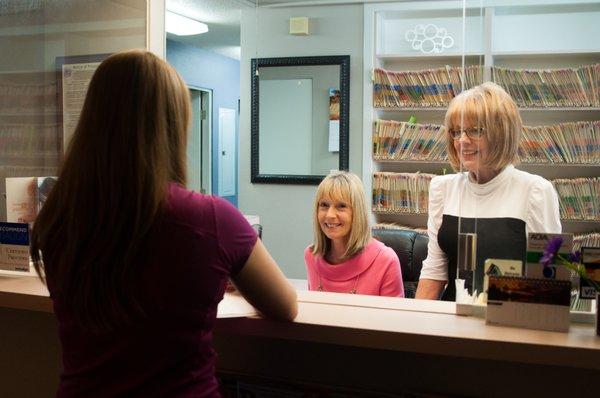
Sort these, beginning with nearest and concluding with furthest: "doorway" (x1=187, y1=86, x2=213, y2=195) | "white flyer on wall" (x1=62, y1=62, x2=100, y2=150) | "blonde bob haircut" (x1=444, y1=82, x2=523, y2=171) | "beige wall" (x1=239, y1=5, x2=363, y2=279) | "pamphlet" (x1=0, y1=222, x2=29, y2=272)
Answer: "blonde bob haircut" (x1=444, y1=82, x2=523, y2=171), "pamphlet" (x1=0, y1=222, x2=29, y2=272), "white flyer on wall" (x1=62, y1=62, x2=100, y2=150), "doorway" (x1=187, y1=86, x2=213, y2=195), "beige wall" (x1=239, y1=5, x2=363, y2=279)

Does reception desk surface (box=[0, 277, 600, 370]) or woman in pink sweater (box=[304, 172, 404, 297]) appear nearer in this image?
reception desk surface (box=[0, 277, 600, 370])

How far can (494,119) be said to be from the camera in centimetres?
149

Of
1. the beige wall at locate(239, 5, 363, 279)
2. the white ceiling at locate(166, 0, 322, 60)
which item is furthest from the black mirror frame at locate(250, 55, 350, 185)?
the white ceiling at locate(166, 0, 322, 60)

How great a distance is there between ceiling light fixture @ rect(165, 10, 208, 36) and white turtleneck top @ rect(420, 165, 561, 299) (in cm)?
240

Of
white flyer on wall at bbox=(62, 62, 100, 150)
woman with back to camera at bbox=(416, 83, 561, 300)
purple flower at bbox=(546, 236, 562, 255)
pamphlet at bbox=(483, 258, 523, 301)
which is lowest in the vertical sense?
pamphlet at bbox=(483, 258, 523, 301)

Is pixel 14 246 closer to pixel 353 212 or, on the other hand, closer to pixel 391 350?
pixel 391 350

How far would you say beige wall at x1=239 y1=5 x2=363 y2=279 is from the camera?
4051mm

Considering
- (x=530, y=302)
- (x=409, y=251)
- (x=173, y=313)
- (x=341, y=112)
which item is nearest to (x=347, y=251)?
(x=409, y=251)

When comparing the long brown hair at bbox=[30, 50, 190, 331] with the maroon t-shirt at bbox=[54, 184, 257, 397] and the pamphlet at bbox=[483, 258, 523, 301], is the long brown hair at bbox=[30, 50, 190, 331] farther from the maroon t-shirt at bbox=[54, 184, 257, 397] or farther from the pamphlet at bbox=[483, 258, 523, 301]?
the pamphlet at bbox=[483, 258, 523, 301]

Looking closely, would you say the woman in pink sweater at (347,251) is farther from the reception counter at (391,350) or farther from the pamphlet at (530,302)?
the pamphlet at (530,302)

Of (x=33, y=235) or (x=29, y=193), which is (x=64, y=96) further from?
(x=33, y=235)

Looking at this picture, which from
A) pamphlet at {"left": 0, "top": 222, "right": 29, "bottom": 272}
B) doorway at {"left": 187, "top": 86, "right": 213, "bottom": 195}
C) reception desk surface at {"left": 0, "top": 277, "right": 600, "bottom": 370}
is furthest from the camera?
doorway at {"left": 187, "top": 86, "right": 213, "bottom": 195}

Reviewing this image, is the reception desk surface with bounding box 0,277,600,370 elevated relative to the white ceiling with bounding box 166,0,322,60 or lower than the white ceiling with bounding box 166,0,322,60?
lower

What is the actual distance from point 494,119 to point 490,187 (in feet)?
0.52
